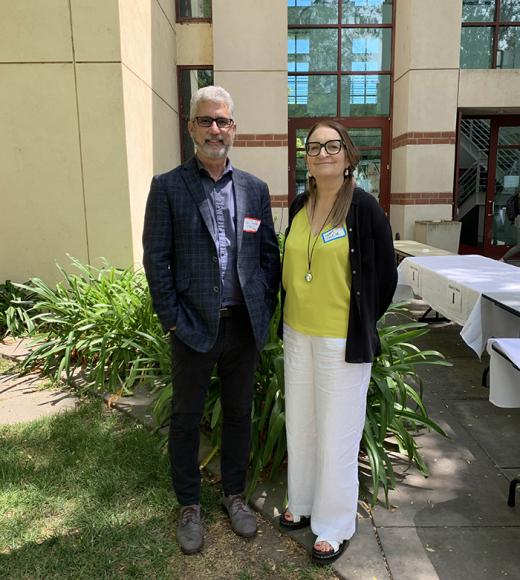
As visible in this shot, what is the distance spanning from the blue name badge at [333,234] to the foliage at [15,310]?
399cm

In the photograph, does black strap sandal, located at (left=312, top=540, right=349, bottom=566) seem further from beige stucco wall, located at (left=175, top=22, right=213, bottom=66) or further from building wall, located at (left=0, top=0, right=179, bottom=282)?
beige stucco wall, located at (left=175, top=22, right=213, bottom=66)

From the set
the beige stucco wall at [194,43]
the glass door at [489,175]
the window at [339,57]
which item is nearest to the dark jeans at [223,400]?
the beige stucco wall at [194,43]

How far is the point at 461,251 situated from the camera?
1199cm

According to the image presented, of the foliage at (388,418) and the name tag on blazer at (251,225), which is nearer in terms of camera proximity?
the name tag on blazer at (251,225)

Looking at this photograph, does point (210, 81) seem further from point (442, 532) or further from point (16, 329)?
point (442, 532)

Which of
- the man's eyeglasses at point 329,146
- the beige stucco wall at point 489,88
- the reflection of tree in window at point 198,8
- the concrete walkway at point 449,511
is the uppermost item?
the reflection of tree in window at point 198,8

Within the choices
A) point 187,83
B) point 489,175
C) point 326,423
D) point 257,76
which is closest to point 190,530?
point 326,423

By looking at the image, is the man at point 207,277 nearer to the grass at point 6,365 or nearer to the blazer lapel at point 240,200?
the blazer lapel at point 240,200

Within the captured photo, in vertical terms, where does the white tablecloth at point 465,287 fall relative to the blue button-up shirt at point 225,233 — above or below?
below

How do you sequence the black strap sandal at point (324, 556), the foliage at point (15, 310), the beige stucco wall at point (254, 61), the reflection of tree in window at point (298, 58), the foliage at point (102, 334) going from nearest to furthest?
the black strap sandal at point (324, 556) < the foliage at point (102, 334) < the foliage at point (15, 310) < the beige stucco wall at point (254, 61) < the reflection of tree in window at point (298, 58)

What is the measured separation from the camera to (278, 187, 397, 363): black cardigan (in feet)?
7.20

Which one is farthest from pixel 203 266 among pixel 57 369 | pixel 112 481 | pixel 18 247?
pixel 18 247

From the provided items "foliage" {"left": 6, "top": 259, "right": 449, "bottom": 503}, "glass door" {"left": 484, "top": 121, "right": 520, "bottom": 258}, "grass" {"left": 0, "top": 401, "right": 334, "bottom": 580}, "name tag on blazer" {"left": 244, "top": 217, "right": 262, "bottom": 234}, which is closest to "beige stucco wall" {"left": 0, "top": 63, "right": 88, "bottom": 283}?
"foliage" {"left": 6, "top": 259, "right": 449, "bottom": 503}

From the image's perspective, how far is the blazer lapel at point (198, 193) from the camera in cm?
234
